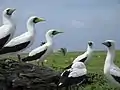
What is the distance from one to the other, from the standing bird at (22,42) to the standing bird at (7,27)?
0.44ft

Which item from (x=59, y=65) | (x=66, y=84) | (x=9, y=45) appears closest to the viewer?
(x=66, y=84)

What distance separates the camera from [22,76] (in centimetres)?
666

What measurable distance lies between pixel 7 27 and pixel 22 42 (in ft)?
1.22

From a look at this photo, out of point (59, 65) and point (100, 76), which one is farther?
point (59, 65)

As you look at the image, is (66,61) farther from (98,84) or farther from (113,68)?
(113,68)

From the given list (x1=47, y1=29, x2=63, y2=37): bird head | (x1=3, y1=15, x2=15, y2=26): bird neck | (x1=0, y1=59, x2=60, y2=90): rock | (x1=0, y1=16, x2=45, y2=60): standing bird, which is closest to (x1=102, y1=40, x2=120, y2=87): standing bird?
(x1=0, y1=59, x2=60, y2=90): rock

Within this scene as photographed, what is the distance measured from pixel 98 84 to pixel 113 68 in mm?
1055

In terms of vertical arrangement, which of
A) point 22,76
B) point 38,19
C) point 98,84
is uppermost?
point 38,19

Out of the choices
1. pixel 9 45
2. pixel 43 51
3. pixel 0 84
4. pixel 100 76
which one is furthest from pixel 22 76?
pixel 100 76

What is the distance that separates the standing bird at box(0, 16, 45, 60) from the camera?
730 cm

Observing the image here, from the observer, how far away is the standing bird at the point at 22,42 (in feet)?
24.0

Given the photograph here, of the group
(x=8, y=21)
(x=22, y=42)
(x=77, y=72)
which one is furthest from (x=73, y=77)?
(x=8, y=21)

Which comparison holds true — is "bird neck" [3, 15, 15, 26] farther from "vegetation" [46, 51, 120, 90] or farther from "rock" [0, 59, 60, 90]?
"vegetation" [46, 51, 120, 90]

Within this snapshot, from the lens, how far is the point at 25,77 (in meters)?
6.66
